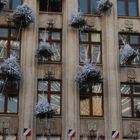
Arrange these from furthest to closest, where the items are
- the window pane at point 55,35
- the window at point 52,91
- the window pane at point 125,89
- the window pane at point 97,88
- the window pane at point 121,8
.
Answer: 1. the window pane at point 121,8
2. the window pane at point 55,35
3. the window pane at point 125,89
4. the window pane at point 97,88
5. the window at point 52,91

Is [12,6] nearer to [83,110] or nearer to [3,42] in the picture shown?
[3,42]

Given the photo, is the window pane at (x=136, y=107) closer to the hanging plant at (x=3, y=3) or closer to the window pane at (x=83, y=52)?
the window pane at (x=83, y=52)

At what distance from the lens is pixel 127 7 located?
90.5ft

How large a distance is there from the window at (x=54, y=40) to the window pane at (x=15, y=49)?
125 centimetres

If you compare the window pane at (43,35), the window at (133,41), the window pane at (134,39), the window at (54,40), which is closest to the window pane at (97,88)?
the window at (54,40)

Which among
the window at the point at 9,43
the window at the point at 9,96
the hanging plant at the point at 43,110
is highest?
the window at the point at 9,43

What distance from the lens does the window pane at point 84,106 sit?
25172 millimetres

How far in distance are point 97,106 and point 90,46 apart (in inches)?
133

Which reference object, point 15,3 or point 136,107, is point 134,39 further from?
point 15,3

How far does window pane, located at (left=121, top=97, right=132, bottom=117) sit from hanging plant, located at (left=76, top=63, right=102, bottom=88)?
1.79 meters

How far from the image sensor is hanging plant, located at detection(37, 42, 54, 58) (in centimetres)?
2530

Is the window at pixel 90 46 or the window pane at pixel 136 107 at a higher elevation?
the window at pixel 90 46

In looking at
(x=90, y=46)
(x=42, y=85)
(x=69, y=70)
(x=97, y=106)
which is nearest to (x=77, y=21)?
(x=90, y=46)

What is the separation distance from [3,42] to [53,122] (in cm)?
506
